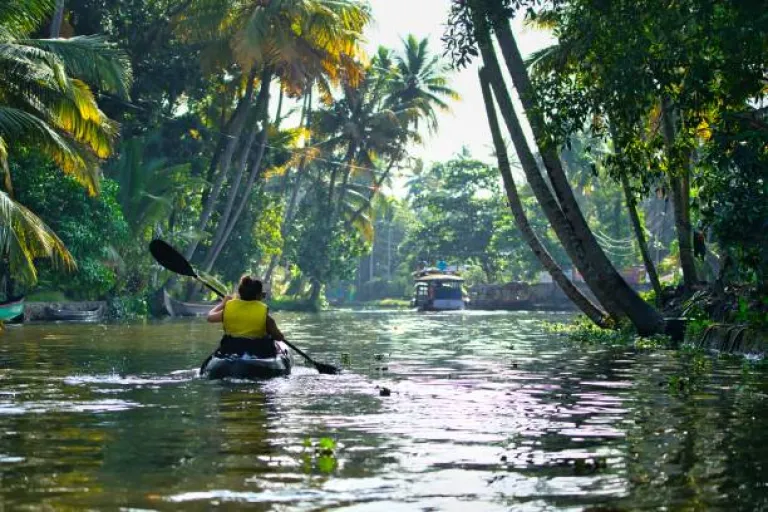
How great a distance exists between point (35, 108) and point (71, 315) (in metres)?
15.5

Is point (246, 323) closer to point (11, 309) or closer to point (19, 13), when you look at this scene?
point (19, 13)

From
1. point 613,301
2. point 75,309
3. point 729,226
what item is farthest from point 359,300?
point 729,226

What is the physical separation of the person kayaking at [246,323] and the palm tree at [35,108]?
9.22 metres

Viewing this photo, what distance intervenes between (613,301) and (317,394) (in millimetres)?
14597

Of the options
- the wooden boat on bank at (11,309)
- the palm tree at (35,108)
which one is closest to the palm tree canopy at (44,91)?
the palm tree at (35,108)

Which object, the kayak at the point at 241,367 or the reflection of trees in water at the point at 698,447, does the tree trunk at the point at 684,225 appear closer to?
the reflection of trees in water at the point at 698,447

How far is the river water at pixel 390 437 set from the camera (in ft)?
25.6

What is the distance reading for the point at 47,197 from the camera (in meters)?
38.9

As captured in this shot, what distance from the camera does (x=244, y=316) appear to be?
16.6m

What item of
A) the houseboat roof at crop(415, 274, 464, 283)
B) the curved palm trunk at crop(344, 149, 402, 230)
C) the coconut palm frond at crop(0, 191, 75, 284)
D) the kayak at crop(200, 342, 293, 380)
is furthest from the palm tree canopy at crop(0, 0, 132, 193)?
the houseboat roof at crop(415, 274, 464, 283)

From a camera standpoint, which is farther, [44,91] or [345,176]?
[345,176]

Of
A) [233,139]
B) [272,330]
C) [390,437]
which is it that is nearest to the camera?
[390,437]

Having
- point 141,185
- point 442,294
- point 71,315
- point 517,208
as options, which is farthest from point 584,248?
point 442,294

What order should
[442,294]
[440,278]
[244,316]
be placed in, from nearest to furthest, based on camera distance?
[244,316] < [440,278] < [442,294]
